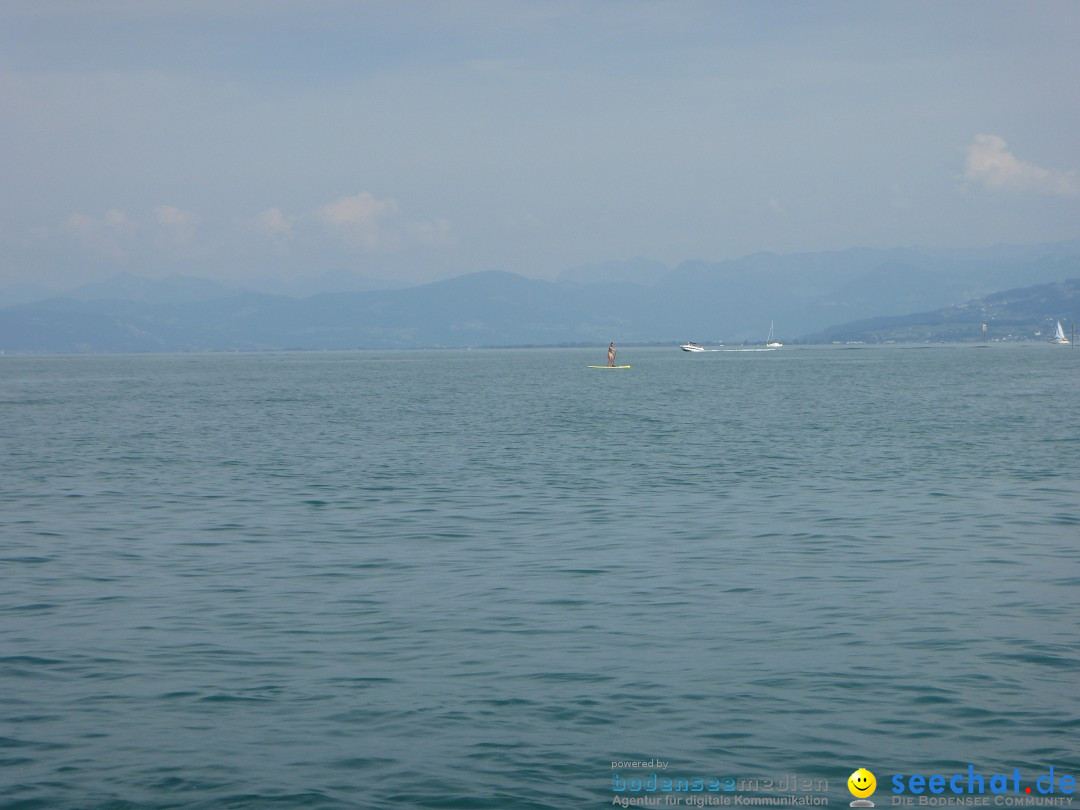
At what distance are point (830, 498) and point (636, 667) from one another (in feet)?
56.9

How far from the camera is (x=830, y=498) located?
3231 centimetres

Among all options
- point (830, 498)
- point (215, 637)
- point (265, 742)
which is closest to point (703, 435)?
point (830, 498)

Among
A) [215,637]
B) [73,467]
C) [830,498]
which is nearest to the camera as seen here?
[215,637]

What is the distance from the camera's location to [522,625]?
18.8 metres

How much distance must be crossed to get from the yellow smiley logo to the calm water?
16 centimetres

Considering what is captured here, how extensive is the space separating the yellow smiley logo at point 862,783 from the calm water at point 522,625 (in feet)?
0.54

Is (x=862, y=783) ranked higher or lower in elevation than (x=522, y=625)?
lower

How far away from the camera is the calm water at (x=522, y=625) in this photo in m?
13.1

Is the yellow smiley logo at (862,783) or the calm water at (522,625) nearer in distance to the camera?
the yellow smiley logo at (862,783)

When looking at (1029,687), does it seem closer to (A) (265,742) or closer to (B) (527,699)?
(B) (527,699)

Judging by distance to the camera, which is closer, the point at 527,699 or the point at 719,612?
the point at 527,699

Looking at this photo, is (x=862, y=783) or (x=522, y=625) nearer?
(x=862, y=783)

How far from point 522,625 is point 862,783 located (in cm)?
751

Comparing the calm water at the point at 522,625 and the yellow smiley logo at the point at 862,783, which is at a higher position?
the calm water at the point at 522,625
